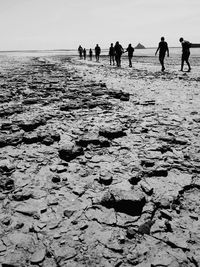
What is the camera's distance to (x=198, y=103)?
20.5ft

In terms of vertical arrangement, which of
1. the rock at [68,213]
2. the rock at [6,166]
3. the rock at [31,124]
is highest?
the rock at [31,124]

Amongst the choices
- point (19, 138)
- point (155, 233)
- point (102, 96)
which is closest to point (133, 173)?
point (155, 233)

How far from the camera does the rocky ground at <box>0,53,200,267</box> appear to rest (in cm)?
197

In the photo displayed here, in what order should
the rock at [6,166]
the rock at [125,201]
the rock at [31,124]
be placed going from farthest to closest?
the rock at [31,124]
the rock at [6,166]
the rock at [125,201]

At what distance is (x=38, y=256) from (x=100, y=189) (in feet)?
3.53

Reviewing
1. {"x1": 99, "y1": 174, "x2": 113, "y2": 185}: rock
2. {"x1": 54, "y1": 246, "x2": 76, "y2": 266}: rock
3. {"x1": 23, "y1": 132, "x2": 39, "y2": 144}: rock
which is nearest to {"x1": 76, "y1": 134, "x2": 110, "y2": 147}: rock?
{"x1": 23, "y1": 132, "x2": 39, "y2": 144}: rock

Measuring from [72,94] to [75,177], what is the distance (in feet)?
15.7

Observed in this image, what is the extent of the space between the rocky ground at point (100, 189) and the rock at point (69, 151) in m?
0.02

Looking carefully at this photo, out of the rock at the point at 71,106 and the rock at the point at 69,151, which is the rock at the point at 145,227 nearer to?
the rock at the point at 69,151

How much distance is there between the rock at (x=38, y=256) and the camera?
187cm

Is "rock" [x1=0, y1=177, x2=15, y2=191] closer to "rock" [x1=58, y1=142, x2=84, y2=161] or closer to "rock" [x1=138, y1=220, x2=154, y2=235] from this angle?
"rock" [x1=58, y1=142, x2=84, y2=161]

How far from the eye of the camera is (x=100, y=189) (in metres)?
2.79

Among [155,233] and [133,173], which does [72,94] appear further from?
[155,233]

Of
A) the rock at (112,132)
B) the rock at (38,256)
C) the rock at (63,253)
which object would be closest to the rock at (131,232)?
the rock at (63,253)
